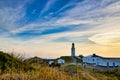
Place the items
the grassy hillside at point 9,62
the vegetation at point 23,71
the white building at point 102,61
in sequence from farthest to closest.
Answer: the white building at point 102,61 < the grassy hillside at point 9,62 < the vegetation at point 23,71

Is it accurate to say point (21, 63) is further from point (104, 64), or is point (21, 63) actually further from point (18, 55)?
point (104, 64)

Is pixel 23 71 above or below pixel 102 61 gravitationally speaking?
below

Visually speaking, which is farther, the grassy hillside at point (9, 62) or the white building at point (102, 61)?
the white building at point (102, 61)

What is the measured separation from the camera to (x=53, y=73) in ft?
45.2

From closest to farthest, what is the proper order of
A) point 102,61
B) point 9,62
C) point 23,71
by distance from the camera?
point 23,71
point 9,62
point 102,61

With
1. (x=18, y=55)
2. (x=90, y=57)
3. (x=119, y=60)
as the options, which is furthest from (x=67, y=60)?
(x=18, y=55)

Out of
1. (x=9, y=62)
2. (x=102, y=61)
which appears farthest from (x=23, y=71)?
(x=102, y=61)

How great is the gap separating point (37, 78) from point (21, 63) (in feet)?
11.4

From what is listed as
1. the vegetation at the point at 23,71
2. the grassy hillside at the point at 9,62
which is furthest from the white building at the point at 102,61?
the grassy hillside at the point at 9,62

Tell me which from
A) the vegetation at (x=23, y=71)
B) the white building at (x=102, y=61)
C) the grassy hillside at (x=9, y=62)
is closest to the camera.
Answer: the vegetation at (x=23, y=71)

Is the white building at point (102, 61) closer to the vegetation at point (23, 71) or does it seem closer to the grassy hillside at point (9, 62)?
the vegetation at point (23, 71)

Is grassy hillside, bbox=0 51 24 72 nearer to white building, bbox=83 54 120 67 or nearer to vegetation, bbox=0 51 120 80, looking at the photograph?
vegetation, bbox=0 51 120 80

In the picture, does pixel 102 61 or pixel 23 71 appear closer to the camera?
pixel 23 71

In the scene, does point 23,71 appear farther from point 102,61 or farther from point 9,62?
point 102,61
